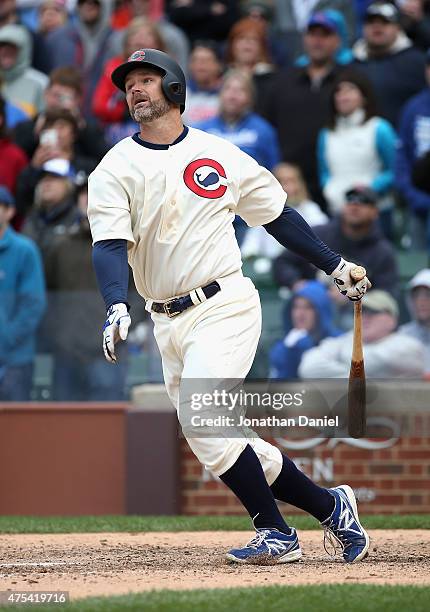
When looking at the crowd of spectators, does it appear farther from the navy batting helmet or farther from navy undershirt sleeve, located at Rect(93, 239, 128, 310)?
navy undershirt sleeve, located at Rect(93, 239, 128, 310)

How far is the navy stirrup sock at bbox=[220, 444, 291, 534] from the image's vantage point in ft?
17.3

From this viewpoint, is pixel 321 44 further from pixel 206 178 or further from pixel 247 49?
pixel 206 178

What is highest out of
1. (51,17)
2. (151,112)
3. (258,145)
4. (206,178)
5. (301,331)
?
(51,17)

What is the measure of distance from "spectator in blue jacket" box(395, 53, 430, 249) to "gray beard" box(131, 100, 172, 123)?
15.5ft

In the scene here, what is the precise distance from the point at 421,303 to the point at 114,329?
13.3 feet

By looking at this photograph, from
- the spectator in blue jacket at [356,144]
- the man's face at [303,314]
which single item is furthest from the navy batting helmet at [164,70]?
the spectator in blue jacket at [356,144]

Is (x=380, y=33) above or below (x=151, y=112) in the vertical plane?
above

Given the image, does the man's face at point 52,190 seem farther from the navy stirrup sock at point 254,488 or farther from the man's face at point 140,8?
the navy stirrup sock at point 254,488

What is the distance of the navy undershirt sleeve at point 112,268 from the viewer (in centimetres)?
520

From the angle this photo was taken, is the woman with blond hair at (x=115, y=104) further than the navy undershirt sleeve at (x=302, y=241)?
Yes

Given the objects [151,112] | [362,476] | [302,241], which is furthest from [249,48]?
[151,112]

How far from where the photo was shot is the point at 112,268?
17.1 feet

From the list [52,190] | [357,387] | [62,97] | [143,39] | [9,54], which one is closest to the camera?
[357,387]

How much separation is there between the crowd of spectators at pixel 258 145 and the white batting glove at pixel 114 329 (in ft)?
11.8
